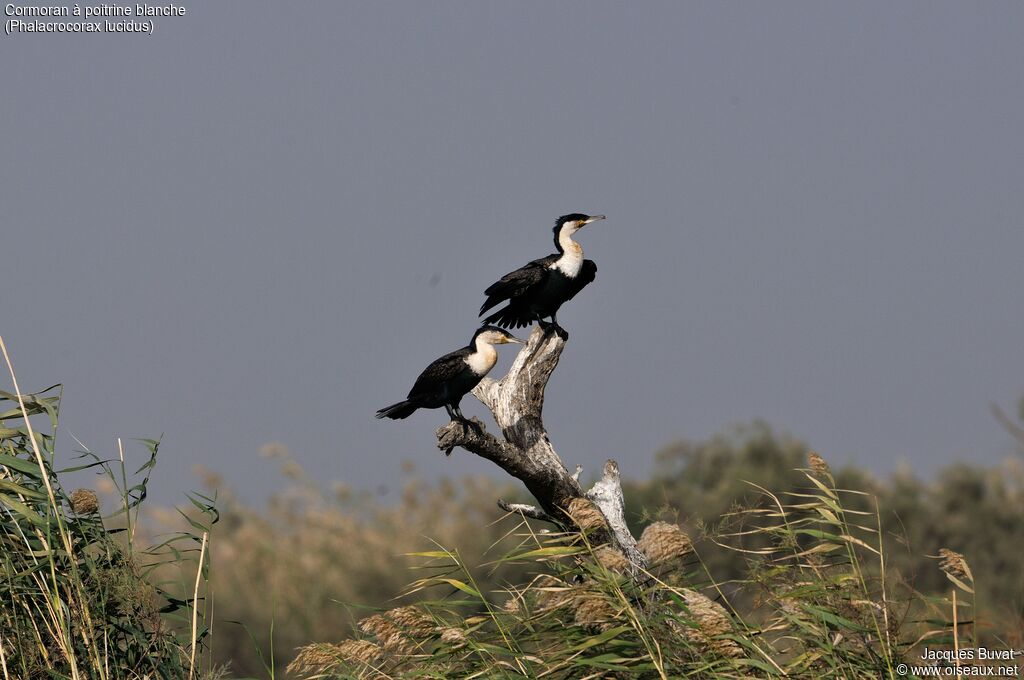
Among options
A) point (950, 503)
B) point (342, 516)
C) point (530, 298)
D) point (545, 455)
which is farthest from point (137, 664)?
point (950, 503)

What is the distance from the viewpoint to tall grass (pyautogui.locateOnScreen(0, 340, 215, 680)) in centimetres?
422

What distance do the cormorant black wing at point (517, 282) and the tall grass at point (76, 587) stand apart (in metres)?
2.63

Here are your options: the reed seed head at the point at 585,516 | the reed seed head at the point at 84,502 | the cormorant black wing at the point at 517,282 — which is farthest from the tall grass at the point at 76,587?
the cormorant black wing at the point at 517,282

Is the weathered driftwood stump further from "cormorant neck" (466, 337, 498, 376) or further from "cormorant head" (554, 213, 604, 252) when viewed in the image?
"cormorant head" (554, 213, 604, 252)

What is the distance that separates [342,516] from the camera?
1376 cm

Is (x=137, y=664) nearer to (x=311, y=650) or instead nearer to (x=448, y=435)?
(x=311, y=650)

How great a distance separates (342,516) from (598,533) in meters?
8.68

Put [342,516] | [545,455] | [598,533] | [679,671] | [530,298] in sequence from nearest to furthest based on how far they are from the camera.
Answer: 1. [679,671]
2. [598,533]
3. [545,455]
4. [530,298]
5. [342,516]

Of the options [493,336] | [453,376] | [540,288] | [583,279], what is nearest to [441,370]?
[453,376]

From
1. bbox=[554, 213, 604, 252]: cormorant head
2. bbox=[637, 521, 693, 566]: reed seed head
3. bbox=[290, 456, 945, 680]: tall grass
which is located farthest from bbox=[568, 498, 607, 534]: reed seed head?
bbox=[554, 213, 604, 252]: cormorant head

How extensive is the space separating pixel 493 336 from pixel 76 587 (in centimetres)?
289

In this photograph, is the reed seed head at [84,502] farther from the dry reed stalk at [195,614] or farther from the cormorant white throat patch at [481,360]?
the cormorant white throat patch at [481,360]

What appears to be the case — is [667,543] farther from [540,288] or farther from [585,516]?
[540,288]

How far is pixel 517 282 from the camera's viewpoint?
6.74 m
